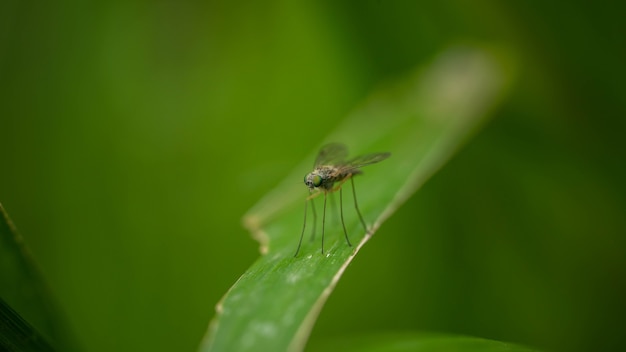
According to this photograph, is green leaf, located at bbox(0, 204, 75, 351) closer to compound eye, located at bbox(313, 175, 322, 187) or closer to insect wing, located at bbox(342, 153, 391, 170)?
compound eye, located at bbox(313, 175, 322, 187)

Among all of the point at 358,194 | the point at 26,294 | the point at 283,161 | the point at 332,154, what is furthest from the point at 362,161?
the point at 26,294

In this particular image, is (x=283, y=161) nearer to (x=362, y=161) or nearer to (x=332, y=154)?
(x=332, y=154)

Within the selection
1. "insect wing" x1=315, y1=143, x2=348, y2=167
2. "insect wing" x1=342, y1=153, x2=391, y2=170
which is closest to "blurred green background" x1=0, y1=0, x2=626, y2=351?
"insect wing" x1=315, y1=143, x2=348, y2=167

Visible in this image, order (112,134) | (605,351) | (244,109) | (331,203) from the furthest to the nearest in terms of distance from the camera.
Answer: (244,109)
(112,134)
(331,203)
(605,351)

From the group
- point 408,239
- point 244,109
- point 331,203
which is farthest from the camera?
point 244,109

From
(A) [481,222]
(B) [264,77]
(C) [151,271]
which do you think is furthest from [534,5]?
(C) [151,271]

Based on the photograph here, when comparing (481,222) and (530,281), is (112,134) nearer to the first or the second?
(481,222)
